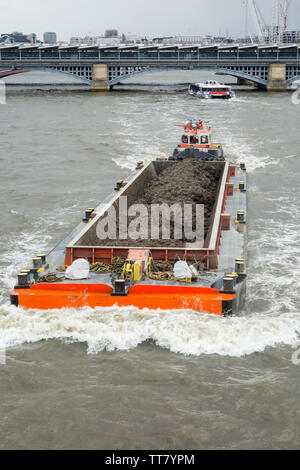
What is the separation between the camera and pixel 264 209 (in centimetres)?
2377

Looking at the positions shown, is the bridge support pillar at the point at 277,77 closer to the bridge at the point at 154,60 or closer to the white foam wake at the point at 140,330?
the bridge at the point at 154,60

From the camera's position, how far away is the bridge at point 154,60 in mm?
84125

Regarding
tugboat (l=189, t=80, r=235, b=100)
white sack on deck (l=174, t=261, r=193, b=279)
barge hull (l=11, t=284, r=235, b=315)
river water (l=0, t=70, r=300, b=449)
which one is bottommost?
river water (l=0, t=70, r=300, b=449)

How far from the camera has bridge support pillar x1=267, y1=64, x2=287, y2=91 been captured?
83000 millimetres

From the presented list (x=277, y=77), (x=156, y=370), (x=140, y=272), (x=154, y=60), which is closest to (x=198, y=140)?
(x=140, y=272)

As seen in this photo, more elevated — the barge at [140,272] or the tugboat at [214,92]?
the tugboat at [214,92]

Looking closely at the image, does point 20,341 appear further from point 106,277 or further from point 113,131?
point 113,131

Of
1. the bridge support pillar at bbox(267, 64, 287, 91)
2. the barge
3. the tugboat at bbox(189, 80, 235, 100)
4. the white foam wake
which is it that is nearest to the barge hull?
the barge

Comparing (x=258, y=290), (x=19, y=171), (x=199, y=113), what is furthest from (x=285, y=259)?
(x=199, y=113)

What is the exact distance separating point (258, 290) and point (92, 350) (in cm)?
538

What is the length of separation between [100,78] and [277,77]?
2587 centimetres

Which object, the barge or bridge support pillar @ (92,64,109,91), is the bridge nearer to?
bridge support pillar @ (92,64,109,91)

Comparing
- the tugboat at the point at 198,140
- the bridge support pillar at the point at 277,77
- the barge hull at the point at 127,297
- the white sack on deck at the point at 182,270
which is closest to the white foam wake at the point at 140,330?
the barge hull at the point at 127,297

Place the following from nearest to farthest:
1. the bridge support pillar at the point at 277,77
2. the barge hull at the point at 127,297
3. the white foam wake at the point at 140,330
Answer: the white foam wake at the point at 140,330 → the barge hull at the point at 127,297 → the bridge support pillar at the point at 277,77
